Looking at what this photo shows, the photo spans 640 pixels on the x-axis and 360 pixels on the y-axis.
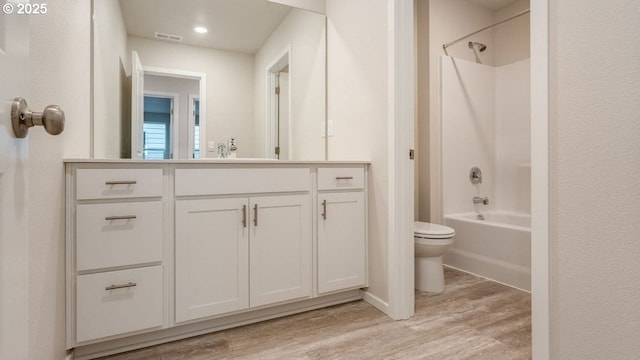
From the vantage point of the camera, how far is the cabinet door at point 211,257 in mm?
1543

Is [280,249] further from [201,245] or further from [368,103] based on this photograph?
[368,103]

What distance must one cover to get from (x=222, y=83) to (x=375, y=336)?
1848mm

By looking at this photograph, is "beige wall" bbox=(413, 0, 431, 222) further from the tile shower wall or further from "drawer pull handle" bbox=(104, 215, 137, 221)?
"drawer pull handle" bbox=(104, 215, 137, 221)

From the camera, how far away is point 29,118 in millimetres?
513

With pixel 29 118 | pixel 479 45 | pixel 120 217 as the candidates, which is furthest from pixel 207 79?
pixel 479 45

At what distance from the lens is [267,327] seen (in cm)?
171

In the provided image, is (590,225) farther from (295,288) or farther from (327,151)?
(327,151)

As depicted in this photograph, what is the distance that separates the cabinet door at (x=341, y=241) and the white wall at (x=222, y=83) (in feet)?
2.56

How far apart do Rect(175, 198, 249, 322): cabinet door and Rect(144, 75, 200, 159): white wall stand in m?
0.65

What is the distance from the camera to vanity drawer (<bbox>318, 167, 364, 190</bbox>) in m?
1.90

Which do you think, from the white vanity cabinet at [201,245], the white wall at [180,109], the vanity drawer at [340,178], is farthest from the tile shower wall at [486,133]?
the white wall at [180,109]

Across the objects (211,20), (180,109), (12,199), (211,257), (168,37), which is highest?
(211,20)

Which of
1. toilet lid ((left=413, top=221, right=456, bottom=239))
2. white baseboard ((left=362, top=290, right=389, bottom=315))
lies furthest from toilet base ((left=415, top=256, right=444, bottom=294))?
white baseboard ((left=362, top=290, right=389, bottom=315))

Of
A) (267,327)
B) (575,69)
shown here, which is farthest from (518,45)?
(267,327)
